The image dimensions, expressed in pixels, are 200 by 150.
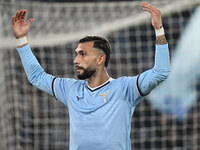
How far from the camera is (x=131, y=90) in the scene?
7.42 feet

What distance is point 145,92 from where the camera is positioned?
220 centimetres

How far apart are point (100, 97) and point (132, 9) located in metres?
3.29

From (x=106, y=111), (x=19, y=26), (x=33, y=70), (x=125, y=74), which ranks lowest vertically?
(x=106, y=111)

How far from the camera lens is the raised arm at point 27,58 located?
244 cm

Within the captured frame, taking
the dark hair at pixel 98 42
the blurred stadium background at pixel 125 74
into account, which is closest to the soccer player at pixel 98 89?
the dark hair at pixel 98 42

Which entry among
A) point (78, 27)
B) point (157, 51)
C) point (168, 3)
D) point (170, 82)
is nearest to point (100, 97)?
point (157, 51)

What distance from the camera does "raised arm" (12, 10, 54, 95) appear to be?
2.44m

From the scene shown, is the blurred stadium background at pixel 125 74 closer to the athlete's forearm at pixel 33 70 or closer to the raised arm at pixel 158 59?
the athlete's forearm at pixel 33 70

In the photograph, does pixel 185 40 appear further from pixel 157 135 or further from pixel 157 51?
pixel 157 51

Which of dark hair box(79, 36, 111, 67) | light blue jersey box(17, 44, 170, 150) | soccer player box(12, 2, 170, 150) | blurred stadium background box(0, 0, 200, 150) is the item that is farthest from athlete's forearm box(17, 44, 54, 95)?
blurred stadium background box(0, 0, 200, 150)

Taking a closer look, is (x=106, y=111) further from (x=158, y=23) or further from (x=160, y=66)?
(x=158, y=23)

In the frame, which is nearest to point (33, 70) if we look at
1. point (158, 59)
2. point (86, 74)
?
point (86, 74)

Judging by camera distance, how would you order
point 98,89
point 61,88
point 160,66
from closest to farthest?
point 160,66, point 98,89, point 61,88

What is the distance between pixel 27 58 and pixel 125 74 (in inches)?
156
